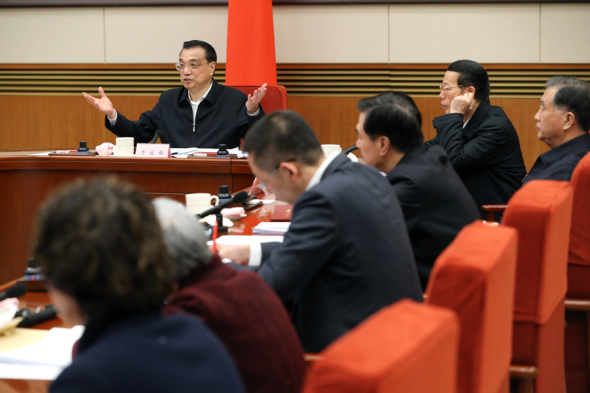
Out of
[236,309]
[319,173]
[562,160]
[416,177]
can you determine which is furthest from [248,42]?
[236,309]

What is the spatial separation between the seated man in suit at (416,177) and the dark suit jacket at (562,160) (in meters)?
0.62

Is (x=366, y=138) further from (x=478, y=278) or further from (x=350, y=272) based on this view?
(x=478, y=278)

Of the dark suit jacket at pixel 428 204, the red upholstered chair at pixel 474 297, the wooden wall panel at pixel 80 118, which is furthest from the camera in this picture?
the wooden wall panel at pixel 80 118

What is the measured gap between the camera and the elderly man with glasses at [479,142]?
11.8 feet

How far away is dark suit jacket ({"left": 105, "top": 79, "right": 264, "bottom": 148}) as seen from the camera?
4.68 meters

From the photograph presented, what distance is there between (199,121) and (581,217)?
280 centimetres

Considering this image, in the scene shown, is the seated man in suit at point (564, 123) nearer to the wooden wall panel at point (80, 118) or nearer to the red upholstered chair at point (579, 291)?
the red upholstered chair at point (579, 291)

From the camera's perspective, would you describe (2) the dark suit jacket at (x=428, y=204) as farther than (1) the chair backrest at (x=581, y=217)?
No

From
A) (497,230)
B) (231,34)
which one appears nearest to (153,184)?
(231,34)

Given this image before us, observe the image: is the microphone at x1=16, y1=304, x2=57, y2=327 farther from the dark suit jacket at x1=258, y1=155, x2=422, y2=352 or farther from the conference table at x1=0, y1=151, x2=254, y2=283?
the conference table at x1=0, y1=151, x2=254, y2=283

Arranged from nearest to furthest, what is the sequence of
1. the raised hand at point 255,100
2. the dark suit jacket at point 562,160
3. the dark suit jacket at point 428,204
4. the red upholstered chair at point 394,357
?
1. the red upholstered chair at point 394,357
2. the dark suit jacket at point 428,204
3. the dark suit jacket at point 562,160
4. the raised hand at point 255,100

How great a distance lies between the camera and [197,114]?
4.73 meters

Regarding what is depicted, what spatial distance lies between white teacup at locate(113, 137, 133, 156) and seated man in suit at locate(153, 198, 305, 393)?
9.11 feet

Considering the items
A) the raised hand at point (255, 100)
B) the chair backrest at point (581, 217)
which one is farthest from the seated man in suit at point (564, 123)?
the raised hand at point (255, 100)
